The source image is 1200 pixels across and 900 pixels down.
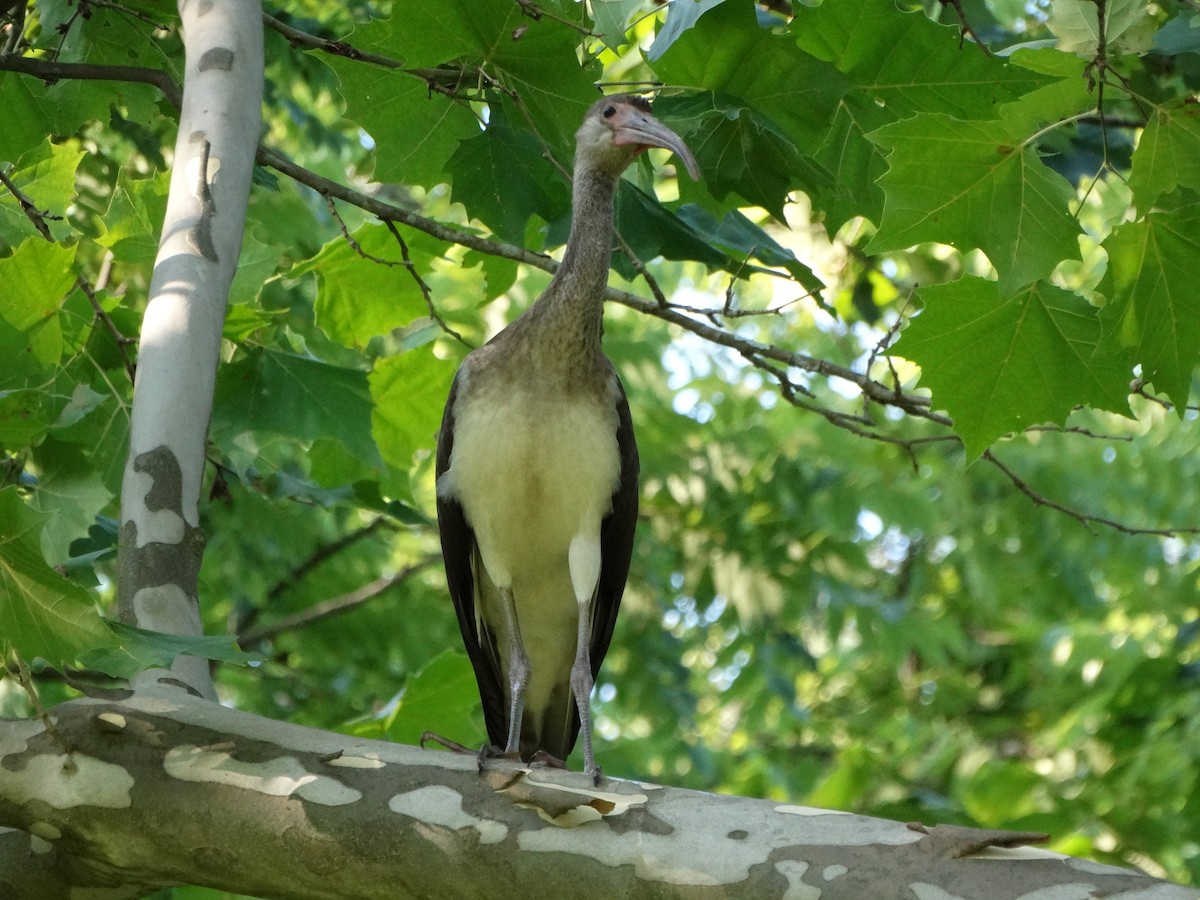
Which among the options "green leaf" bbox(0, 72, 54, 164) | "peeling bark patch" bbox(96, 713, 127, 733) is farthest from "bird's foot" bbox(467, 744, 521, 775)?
"green leaf" bbox(0, 72, 54, 164)

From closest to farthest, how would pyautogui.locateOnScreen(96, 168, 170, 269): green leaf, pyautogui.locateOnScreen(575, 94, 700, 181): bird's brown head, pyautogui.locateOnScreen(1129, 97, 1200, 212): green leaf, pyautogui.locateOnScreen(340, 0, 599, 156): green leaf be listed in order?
pyautogui.locateOnScreen(1129, 97, 1200, 212): green leaf < pyautogui.locateOnScreen(340, 0, 599, 156): green leaf < pyautogui.locateOnScreen(96, 168, 170, 269): green leaf < pyautogui.locateOnScreen(575, 94, 700, 181): bird's brown head

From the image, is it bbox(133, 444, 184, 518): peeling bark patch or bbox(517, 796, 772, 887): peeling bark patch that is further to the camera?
bbox(133, 444, 184, 518): peeling bark patch

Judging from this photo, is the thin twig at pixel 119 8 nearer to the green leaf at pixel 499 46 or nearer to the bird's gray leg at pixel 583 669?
the green leaf at pixel 499 46

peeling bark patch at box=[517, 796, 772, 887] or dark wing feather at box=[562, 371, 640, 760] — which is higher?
dark wing feather at box=[562, 371, 640, 760]

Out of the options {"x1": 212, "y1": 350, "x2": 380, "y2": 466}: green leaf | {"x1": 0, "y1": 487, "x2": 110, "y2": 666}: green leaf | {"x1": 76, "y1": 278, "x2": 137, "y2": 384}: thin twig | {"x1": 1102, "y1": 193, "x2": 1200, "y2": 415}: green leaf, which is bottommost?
{"x1": 0, "y1": 487, "x2": 110, "y2": 666}: green leaf

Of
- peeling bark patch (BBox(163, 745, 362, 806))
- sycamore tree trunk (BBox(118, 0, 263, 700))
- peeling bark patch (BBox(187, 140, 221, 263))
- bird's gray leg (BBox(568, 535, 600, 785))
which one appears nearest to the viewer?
peeling bark patch (BBox(163, 745, 362, 806))

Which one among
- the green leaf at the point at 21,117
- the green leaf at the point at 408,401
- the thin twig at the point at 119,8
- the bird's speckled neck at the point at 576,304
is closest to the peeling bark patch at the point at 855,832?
the bird's speckled neck at the point at 576,304

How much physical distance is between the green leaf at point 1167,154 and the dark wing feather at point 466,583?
2.46 meters

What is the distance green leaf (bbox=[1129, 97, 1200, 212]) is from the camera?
2.76 metres

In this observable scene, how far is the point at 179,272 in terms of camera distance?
302 centimetres

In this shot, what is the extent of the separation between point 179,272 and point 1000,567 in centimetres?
805

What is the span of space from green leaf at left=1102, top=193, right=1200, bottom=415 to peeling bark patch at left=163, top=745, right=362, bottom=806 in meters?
2.02

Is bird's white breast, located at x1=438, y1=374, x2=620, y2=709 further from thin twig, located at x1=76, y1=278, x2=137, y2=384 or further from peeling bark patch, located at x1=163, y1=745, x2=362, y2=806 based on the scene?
peeling bark patch, located at x1=163, y1=745, x2=362, y2=806

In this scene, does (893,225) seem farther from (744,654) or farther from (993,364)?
(744,654)
